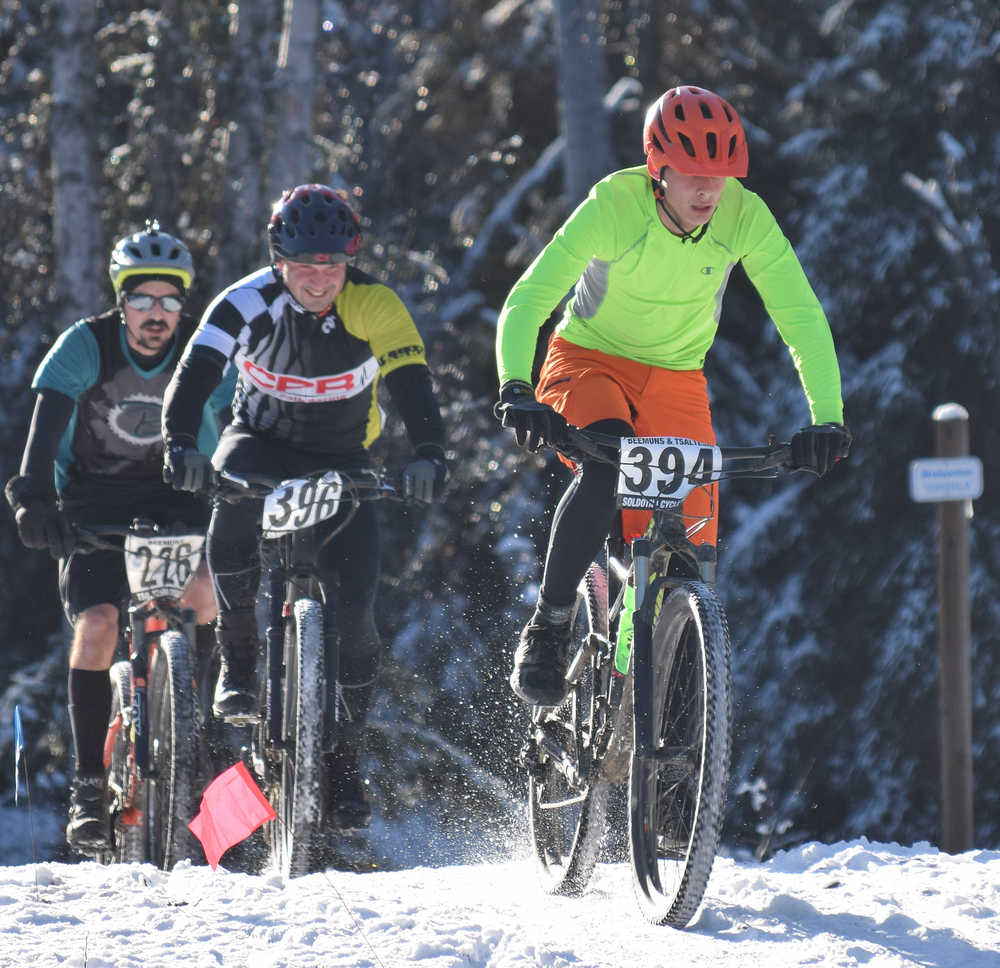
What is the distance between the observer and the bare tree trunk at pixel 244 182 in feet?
37.3

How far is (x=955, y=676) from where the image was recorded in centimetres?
704

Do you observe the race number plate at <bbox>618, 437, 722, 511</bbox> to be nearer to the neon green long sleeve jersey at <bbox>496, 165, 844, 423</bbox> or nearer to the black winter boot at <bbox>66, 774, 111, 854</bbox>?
the neon green long sleeve jersey at <bbox>496, 165, 844, 423</bbox>

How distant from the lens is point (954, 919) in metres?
4.41

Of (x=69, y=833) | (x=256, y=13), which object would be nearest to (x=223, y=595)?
(x=69, y=833)

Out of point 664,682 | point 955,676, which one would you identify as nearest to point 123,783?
point 664,682

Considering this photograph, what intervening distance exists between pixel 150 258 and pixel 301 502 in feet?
4.75

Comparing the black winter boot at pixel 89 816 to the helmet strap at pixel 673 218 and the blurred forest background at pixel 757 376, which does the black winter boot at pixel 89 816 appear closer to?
the helmet strap at pixel 673 218

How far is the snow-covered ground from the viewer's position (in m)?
3.72

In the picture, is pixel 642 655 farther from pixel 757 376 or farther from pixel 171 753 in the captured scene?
pixel 757 376

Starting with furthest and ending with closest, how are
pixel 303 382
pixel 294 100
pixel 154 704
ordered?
pixel 294 100 → pixel 154 704 → pixel 303 382

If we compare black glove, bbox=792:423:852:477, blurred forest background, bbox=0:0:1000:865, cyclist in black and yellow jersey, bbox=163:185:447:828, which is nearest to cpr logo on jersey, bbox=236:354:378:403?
cyclist in black and yellow jersey, bbox=163:185:447:828

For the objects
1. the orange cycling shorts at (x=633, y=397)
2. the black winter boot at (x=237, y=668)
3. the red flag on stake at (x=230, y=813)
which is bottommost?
the red flag on stake at (x=230, y=813)

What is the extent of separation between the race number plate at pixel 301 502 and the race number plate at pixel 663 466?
3.85ft

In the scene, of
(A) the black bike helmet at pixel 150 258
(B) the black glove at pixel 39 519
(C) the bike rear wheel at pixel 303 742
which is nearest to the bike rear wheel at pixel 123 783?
(B) the black glove at pixel 39 519
